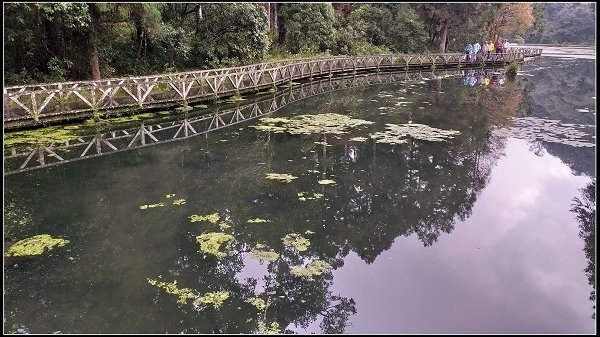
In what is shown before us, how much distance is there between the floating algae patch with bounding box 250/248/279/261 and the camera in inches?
254

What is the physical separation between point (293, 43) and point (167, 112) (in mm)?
14573

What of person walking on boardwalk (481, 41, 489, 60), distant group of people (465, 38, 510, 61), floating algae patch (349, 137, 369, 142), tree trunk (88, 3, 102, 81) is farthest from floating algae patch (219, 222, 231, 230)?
person walking on boardwalk (481, 41, 489, 60)

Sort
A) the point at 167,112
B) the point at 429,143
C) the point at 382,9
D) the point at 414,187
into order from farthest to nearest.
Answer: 1. the point at 382,9
2. the point at 167,112
3. the point at 429,143
4. the point at 414,187

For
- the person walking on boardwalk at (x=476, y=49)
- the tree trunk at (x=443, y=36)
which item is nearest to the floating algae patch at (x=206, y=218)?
the person walking on boardwalk at (x=476, y=49)

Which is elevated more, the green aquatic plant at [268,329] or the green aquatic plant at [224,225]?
Answer: the green aquatic plant at [224,225]

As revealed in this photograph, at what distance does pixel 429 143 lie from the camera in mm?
12539

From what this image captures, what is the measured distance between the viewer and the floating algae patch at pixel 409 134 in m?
12.8

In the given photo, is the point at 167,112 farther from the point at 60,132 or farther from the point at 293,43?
the point at 293,43

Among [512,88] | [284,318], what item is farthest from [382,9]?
[284,318]

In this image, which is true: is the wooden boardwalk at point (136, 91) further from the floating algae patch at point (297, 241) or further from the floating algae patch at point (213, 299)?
the floating algae patch at point (213, 299)

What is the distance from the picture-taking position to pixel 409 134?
44.1 feet

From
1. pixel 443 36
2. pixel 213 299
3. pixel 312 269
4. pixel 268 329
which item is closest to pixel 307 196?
pixel 312 269

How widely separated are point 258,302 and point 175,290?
1044 millimetres

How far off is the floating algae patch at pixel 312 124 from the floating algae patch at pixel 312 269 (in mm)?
7608
